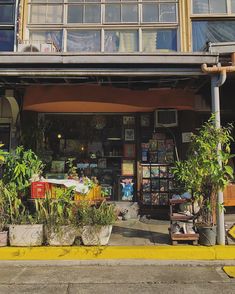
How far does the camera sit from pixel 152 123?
10031mm

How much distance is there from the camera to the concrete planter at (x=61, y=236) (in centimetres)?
691

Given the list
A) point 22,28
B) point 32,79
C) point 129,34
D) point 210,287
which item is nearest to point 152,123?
point 129,34

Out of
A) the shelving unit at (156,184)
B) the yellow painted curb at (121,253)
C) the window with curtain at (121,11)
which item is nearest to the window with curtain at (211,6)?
the window with curtain at (121,11)

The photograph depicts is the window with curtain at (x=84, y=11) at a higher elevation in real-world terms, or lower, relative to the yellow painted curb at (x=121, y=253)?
higher

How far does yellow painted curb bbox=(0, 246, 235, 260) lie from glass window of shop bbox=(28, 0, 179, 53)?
18.2 ft

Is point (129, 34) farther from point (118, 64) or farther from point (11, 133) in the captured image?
point (11, 133)

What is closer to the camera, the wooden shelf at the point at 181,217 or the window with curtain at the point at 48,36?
the wooden shelf at the point at 181,217

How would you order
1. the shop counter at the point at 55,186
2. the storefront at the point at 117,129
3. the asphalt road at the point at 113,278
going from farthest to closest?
the storefront at the point at 117,129 < the shop counter at the point at 55,186 < the asphalt road at the point at 113,278

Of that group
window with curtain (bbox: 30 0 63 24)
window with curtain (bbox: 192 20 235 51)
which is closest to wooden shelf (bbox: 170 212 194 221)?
window with curtain (bbox: 192 20 235 51)

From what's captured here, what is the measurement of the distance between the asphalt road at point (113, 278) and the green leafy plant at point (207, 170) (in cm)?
119

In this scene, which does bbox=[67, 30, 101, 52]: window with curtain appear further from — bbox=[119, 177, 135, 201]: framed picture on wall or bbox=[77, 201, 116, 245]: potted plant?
bbox=[77, 201, 116, 245]: potted plant

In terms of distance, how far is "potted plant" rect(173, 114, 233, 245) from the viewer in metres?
6.81

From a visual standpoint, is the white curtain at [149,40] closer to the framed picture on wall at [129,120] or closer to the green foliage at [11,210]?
the framed picture on wall at [129,120]

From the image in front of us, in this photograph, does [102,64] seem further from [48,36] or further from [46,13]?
[46,13]
